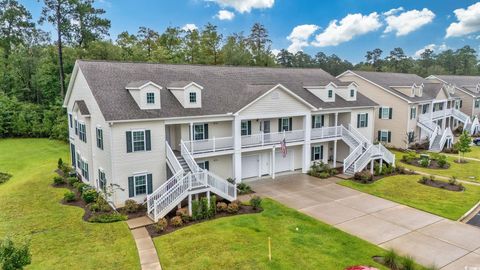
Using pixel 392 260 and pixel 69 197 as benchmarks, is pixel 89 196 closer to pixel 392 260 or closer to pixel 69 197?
pixel 69 197

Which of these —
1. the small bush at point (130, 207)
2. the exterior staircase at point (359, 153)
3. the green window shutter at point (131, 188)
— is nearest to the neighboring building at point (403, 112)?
the exterior staircase at point (359, 153)

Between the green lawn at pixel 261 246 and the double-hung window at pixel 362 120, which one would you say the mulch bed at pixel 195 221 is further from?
the double-hung window at pixel 362 120

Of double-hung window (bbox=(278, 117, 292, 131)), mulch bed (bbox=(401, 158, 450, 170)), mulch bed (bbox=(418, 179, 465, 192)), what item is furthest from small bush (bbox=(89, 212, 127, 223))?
mulch bed (bbox=(401, 158, 450, 170))

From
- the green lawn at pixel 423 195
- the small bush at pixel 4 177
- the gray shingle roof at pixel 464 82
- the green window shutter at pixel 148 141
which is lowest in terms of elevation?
the small bush at pixel 4 177

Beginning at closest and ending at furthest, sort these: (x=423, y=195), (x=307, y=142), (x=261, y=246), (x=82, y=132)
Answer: (x=261, y=246), (x=423, y=195), (x=82, y=132), (x=307, y=142)

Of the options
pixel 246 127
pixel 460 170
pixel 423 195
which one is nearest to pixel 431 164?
pixel 460 170

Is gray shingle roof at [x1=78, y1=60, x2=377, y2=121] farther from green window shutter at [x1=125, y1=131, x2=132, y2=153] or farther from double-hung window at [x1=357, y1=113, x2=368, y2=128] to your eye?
double-hung window at [x1=357, y1=113, x2=368, y2=128]
